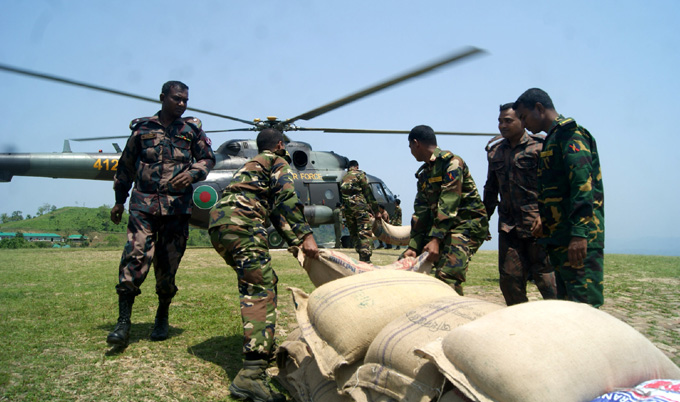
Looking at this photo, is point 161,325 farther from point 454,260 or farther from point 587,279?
point 587,279

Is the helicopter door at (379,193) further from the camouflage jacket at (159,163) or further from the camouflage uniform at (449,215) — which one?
the camouflage jacket at (159,163)

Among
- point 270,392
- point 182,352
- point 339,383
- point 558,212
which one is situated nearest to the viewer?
point 339,383

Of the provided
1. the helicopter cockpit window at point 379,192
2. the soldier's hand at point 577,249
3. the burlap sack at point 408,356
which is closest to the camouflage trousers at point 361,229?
the helicopter cockpit window at point 379,192

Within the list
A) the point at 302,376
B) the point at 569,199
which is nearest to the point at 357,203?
the point at 569,199

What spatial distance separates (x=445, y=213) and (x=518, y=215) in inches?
30.1

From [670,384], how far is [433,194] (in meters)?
2.56

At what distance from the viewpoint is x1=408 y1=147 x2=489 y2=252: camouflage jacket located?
3.82 meters

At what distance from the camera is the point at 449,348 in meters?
1.83

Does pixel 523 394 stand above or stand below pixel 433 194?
below

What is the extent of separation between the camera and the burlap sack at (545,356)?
158cm

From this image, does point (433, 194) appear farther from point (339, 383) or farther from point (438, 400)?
point (438, 400)

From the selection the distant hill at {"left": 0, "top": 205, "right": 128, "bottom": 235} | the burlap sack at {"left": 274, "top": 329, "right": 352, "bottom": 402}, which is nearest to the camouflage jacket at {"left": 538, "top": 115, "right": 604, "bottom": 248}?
the burlap sack at {"left": 274, "top": 329, "right": 352, "bottom": 402}

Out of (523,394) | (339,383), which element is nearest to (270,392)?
(339,383)

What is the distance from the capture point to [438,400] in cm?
185
